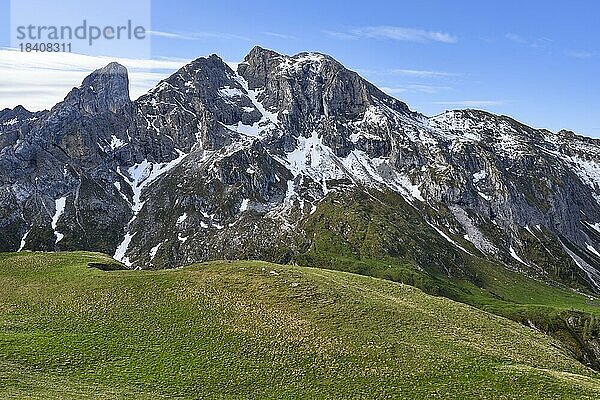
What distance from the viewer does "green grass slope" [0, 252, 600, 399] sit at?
A: 42094mm

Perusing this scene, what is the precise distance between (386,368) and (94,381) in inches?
1035

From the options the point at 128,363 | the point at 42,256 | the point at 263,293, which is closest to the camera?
the point at 128,363

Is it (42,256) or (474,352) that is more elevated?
(42,256)

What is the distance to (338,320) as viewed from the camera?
180 feet

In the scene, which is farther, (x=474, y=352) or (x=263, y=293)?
(x=263, y=293)

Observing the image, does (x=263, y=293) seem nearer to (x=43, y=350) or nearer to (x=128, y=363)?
(x=128, y=363)

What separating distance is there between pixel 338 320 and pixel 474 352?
14.7 m

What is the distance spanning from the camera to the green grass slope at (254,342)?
4209 cm

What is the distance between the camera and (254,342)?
167ft

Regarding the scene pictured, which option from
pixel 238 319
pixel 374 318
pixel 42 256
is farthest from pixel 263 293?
pixel 42 256

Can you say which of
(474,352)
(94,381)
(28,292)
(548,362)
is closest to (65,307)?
(28,292)

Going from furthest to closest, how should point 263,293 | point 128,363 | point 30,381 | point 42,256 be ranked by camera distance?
1. point 42,256
2. point 263,293
3. point 128,363
4. point 30,381

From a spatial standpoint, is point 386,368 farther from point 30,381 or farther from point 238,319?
point 30,381

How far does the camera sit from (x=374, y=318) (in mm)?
55938
